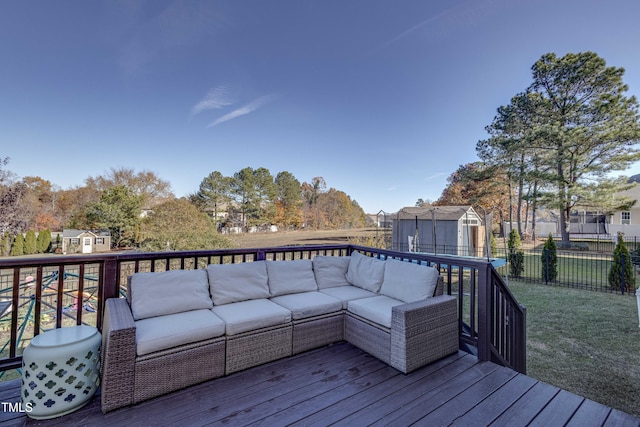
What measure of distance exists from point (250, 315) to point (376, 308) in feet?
3.77

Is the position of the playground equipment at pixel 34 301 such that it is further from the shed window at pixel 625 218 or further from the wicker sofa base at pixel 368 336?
the shed window at pixel 625 218

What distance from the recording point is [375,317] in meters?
2.48

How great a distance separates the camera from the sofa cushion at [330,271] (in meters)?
3.40

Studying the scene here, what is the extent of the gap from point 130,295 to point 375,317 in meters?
2.14

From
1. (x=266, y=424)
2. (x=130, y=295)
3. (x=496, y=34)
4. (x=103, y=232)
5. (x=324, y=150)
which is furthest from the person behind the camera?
(x=103, y=232)

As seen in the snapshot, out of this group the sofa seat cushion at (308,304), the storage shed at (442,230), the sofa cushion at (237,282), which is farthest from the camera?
the storage shed at (442,230)

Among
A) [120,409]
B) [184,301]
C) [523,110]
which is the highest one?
[523,110]

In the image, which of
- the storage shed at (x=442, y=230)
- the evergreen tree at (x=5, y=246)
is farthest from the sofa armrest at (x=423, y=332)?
the evergreen tree at (x=5, y=246)

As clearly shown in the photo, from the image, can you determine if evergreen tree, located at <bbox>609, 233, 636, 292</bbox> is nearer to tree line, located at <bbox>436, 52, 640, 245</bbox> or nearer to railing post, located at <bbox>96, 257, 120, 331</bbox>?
tree line, located at <bbox>436, 52, 640, 245</bbox>

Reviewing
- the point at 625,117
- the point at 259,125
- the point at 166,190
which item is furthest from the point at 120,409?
the point at 166,190

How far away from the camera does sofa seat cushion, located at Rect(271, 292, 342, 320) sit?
8.43ft

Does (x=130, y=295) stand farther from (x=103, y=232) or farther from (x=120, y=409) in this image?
(x=103, y=232)

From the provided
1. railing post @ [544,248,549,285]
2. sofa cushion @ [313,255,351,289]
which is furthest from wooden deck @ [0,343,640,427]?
railing post @ [544,248,549,285]

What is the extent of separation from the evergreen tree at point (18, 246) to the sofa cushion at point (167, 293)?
65.2 ft
